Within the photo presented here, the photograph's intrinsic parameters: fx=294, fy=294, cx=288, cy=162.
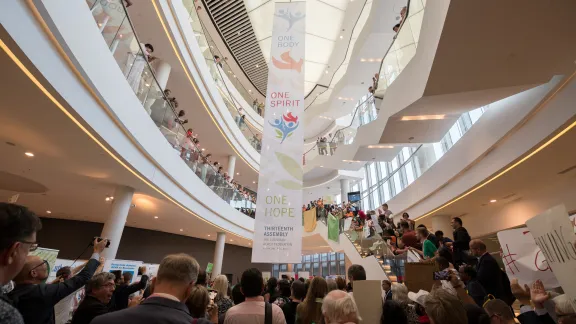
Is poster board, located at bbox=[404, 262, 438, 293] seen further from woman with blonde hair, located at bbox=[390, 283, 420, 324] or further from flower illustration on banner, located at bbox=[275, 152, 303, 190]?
flower illustration on banner, located at bbox=[275, 152, 303, 190]

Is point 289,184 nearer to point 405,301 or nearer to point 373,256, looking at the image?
point 405,301

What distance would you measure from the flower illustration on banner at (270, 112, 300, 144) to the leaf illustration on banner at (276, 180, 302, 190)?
0.66 metres

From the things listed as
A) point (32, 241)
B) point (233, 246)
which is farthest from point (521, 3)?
point (233, 246)

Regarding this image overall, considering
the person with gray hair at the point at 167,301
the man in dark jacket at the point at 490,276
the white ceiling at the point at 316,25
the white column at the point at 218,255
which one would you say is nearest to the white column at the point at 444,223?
the man in dark jacket at the point at 490,276

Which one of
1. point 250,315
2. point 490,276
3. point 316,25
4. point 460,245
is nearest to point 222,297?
point 250,315

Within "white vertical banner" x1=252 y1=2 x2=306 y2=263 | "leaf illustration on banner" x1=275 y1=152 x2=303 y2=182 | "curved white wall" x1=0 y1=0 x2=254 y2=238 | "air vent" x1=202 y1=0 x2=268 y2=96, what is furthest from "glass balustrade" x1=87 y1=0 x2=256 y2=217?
"air vent" x1=202 y1=0 x2=268 y2=96

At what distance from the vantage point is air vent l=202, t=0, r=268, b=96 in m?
16.4

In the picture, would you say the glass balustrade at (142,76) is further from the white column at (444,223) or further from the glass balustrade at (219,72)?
the white column at (444,223)

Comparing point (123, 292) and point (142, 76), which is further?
point (142, 76)

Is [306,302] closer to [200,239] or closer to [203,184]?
[203,184]

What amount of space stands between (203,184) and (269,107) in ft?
21.5

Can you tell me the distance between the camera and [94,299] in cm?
223

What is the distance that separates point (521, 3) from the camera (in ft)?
10.3

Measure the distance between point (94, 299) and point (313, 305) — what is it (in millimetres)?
1740
